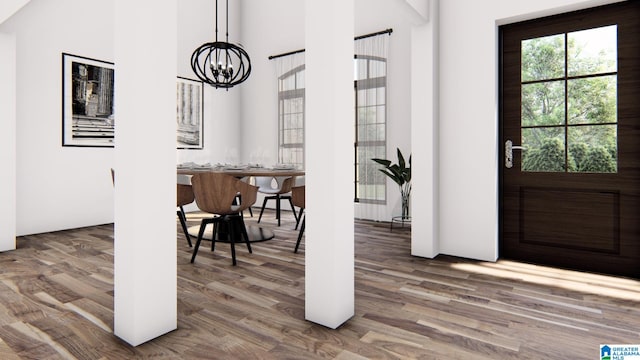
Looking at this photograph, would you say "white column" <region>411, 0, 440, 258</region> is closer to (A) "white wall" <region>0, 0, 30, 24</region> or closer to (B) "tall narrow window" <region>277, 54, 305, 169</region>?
(B) "tall narrow window" <region>277, 54, 305, 169</region>

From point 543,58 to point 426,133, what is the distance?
1119 mm

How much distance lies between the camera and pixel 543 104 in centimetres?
311

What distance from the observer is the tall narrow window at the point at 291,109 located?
6020mm

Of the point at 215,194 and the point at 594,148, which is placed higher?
the point at 594,148

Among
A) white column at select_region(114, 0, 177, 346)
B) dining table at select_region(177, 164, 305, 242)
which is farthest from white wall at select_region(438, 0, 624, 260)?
white column at select_region(114, 0, 177, 346)

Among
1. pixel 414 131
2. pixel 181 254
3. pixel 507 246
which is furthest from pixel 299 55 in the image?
pixel 507 246

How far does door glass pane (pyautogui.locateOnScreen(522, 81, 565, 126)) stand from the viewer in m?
3.05

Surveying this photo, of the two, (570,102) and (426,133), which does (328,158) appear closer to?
(426,133)

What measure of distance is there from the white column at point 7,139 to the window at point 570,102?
4.80 meters

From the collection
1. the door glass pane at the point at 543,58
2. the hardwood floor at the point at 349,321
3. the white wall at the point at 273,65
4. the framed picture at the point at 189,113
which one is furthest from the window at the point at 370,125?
the framed picture at the point at 189,113

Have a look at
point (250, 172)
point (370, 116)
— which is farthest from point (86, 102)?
point (370, 116)

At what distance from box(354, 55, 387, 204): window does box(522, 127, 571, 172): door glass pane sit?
2.17 meters

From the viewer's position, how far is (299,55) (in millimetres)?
5977

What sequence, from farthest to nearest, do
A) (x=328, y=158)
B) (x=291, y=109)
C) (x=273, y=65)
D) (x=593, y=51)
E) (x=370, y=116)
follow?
(x=273, y=65) < (x=291, y=109) < (x=370, y=116) < (x=593, y=51) < (x=328, y=158)
